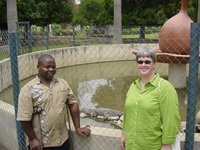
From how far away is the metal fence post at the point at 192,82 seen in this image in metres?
2.59

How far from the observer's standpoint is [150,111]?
226cm

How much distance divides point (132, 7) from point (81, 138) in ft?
60.9

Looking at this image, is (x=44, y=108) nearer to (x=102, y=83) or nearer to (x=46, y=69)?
(x=46, y=69)

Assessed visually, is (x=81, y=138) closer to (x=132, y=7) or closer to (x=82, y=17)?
(x=132, y=7)

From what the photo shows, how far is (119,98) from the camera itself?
754cm

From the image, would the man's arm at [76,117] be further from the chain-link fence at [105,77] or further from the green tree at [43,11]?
the green tree at [43,11]

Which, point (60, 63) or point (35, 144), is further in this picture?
point (60, 63)

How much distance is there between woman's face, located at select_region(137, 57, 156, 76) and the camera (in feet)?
7.61

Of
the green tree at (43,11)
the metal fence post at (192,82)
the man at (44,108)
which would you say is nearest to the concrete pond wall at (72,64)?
the metal fence post at (192,82)

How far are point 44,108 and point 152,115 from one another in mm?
1106

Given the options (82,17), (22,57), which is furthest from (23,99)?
(82,17)

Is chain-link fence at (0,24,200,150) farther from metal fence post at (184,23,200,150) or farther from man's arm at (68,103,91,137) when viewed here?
man's arm at (68,103,91,137)

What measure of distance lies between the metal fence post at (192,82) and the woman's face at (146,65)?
1.77ft

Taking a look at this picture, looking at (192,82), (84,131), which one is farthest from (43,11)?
(192,82)
